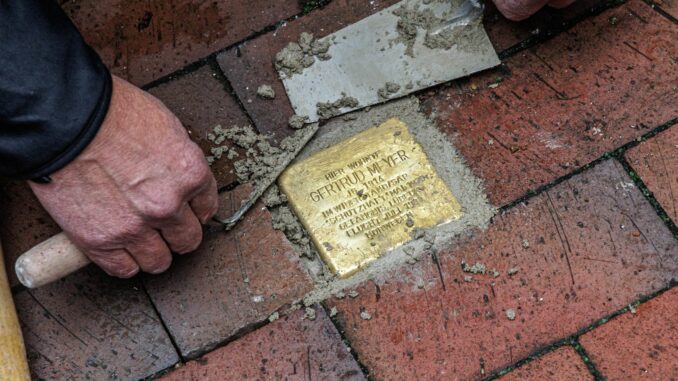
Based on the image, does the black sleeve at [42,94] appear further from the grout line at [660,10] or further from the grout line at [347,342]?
the grout line at [660,10]

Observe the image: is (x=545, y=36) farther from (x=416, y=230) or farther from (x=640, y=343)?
(x=640, y=343)

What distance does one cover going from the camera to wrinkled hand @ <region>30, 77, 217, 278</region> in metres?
1.46

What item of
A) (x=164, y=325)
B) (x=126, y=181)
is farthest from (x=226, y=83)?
(x=164, y=325)

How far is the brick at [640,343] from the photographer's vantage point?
5.29 feet

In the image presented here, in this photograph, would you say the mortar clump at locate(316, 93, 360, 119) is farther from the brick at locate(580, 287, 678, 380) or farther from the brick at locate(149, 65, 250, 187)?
the brick at locate(580, 287, 678, 380)

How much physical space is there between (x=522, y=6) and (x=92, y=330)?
131cm

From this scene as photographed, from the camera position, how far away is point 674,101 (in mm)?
1827

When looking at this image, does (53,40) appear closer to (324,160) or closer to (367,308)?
(324,160)

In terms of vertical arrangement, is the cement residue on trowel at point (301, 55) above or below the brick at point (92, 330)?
above

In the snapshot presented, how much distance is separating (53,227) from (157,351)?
0.42m

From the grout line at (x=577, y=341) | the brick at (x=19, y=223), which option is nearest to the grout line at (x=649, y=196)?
the grout line at (x=577, y=341)

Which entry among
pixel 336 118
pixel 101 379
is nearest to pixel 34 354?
pixel 101 379

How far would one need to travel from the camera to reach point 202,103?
1906 millimetres

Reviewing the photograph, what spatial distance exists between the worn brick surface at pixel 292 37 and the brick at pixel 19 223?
584 mm
